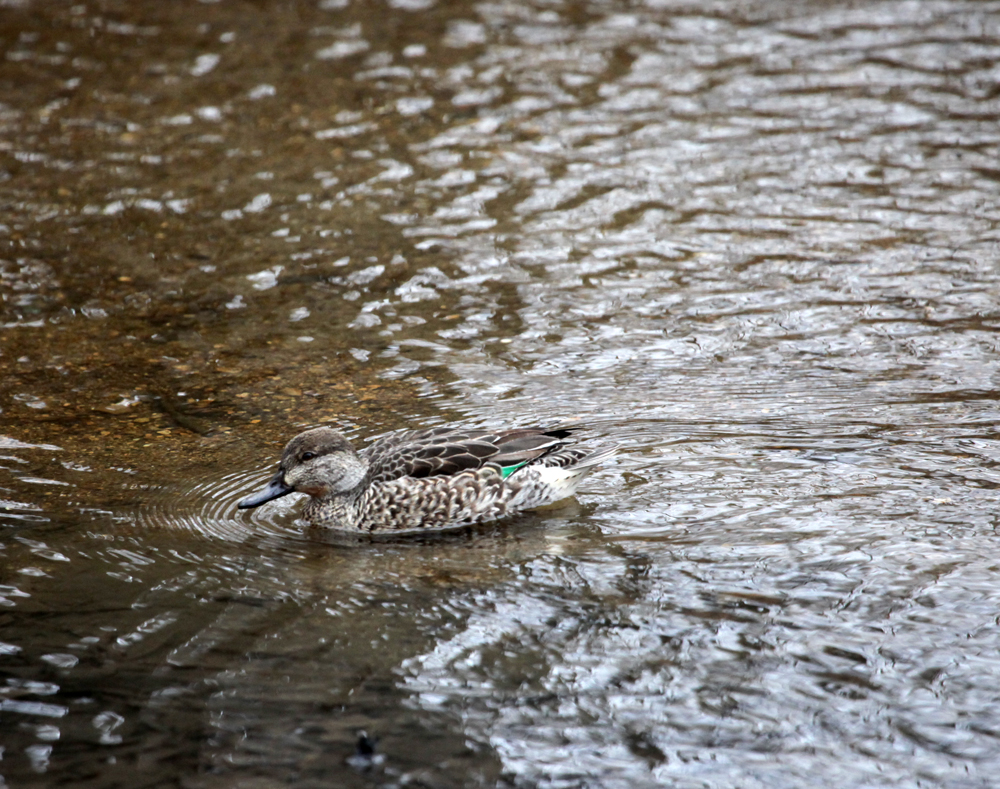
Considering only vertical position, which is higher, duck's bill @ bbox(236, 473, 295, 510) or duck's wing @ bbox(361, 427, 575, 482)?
duck's wing @ bbox(361, 427, 575, 482)

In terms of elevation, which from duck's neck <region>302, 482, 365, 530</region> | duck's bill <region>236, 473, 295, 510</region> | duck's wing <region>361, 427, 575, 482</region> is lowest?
duck's neck <region>302, 482, 365, 530</region>

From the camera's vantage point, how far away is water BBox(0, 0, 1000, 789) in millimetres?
6000

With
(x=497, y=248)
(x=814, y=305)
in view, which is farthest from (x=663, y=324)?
(x=497, y=248)

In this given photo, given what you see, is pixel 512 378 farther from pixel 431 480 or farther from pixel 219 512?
pixel 219 512

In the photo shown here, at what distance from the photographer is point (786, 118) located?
49.5 feet

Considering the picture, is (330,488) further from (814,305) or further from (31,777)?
(814,305)

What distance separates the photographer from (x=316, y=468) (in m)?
8.16

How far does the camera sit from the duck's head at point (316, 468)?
26.7 feet

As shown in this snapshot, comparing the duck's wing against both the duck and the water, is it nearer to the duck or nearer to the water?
the duck

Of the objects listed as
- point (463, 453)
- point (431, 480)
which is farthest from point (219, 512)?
point (463, 453)

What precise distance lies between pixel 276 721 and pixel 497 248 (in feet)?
23.7

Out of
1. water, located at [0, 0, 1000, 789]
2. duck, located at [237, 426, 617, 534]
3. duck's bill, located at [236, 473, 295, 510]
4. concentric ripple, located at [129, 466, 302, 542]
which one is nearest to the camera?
water, located at [0, 0, 1000, 789]

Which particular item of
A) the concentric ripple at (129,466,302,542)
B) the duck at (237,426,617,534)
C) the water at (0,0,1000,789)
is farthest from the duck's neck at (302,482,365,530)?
the water at (0,0,1000,789)

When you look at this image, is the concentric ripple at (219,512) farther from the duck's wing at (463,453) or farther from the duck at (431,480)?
the duck's wing at (463,453)
